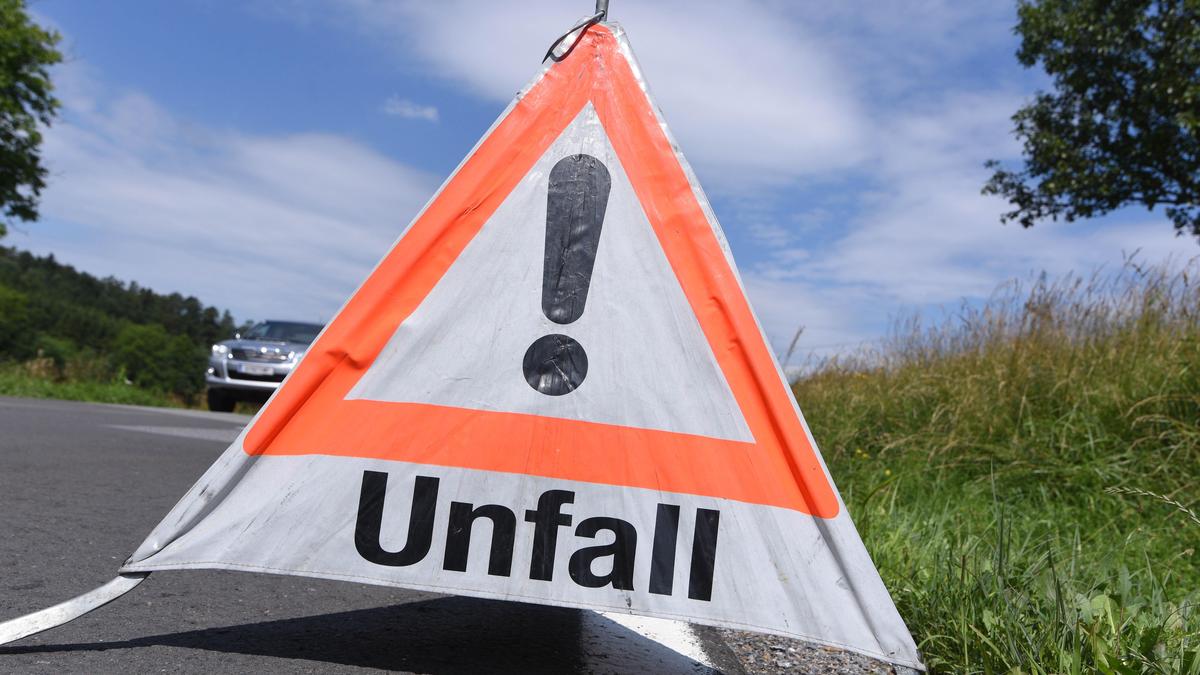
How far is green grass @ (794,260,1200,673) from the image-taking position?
249 centimetres

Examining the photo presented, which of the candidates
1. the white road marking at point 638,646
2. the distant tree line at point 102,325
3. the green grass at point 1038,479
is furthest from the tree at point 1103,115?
the distant tree line at point 102,325

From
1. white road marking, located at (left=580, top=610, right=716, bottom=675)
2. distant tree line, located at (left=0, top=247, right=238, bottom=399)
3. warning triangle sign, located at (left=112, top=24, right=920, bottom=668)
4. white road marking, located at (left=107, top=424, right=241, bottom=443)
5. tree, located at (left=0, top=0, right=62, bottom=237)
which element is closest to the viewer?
warning triangle sign, located at (left=112, top=24, right=920, bottom=668)

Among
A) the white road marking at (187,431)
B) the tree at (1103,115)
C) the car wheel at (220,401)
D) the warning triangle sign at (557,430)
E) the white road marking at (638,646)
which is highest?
the tree at (1103,115)

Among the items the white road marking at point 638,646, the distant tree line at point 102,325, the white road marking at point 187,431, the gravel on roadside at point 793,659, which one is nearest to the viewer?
the white road marking at point 638,646

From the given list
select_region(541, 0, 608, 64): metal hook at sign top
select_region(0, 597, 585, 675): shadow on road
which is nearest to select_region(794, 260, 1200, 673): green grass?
select_region(0, 597, 585, 675): shadow on road

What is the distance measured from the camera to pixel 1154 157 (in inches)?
549

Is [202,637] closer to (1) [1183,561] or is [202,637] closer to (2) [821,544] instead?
(2) [821,544]

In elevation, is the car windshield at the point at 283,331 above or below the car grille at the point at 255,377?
above

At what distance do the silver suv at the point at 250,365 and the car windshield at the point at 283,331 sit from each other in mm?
17

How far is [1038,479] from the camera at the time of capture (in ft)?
17.3

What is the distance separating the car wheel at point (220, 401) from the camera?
52.4 feet

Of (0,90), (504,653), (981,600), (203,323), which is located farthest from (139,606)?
(203,323)

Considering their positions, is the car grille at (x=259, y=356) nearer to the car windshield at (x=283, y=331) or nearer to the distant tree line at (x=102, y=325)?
the car windshield at (x=283, y=331)

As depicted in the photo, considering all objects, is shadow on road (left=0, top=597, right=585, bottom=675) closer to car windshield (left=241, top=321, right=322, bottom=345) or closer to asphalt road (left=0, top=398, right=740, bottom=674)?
asphalt road (left=0, top=398, right=740, bottom=674)
